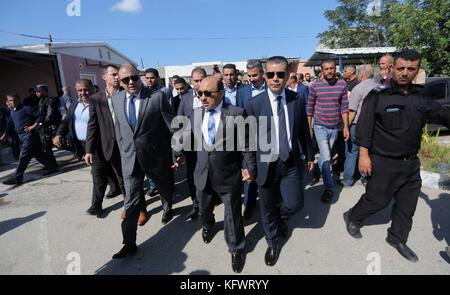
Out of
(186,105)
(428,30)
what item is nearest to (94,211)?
(186,105)

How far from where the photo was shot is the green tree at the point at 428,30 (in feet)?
37.6

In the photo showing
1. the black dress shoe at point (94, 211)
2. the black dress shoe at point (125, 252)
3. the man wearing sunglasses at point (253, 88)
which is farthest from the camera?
the black dress shoe at point (94, 211)

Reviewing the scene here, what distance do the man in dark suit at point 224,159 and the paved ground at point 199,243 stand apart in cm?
38

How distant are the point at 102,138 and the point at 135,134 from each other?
2.90 feet

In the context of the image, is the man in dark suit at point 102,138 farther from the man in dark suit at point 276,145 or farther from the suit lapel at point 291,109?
the suit lapel at point 291,109

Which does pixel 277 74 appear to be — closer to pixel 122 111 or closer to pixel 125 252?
pixel 122 111

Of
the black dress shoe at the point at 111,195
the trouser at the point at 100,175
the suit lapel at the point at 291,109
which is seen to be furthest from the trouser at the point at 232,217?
the black dress shoe at the point at 111,195

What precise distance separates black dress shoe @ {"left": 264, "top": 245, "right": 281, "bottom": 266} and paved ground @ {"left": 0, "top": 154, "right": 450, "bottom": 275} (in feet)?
0.18

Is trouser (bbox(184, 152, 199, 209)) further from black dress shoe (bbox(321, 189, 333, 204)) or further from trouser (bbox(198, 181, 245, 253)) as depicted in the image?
black dress shoe (bbox(321, 189, 333, 204))

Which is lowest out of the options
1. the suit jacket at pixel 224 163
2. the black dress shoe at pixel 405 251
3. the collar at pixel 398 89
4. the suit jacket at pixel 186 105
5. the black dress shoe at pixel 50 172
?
Answer: the black dress shoe at pixel 50 172

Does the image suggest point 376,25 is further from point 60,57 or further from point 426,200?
point 426,200

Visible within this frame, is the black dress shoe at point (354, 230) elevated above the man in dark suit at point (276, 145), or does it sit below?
below

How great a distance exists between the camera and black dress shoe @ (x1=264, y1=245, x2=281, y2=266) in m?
2.76

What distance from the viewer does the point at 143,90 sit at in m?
3.24
